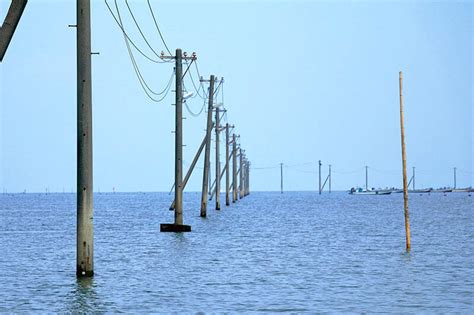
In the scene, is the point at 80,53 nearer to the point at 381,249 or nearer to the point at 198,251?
the point at 198,251

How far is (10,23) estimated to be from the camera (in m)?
11.7

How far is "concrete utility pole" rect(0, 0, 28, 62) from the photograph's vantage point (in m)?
11.6

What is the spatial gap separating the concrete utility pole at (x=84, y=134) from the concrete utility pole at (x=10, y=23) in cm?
935

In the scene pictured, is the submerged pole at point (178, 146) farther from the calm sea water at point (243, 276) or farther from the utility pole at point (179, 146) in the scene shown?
the calm sea water at point (243, 276)

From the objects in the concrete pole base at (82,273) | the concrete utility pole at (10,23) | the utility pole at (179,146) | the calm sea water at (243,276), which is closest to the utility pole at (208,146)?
the utility pole at (179,146)

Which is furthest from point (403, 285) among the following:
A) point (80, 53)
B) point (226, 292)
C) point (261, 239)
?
point (261, 239)

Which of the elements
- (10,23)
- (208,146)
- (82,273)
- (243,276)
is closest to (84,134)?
(82,273)

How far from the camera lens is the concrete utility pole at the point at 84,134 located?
20.8 metres

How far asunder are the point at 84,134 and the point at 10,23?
9.45 metres

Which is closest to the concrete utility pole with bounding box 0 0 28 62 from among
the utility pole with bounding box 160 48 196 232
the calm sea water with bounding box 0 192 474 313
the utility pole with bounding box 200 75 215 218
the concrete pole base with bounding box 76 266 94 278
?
the calm sea water with bounding box 0 192 474 313

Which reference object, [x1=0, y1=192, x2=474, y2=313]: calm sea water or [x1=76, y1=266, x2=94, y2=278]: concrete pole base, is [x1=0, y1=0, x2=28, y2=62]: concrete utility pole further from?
[x1=76, y1=266, x2=94, y2=278]: concrete pole base

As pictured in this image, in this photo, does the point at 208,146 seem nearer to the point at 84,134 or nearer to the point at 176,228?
the point at 176,228

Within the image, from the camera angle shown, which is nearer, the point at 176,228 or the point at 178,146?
the point at 178,146

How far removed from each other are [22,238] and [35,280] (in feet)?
82.8
